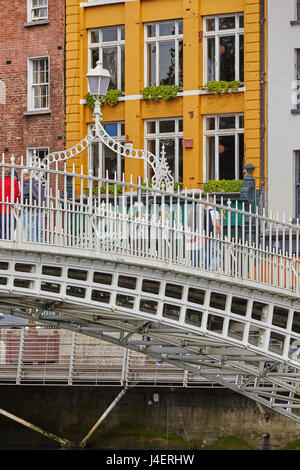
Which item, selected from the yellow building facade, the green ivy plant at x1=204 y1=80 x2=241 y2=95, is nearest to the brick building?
the yellow building facade

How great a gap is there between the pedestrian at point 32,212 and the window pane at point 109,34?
20.5 meters

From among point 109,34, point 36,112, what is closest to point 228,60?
point 109,34

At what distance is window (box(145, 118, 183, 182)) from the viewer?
146 feet

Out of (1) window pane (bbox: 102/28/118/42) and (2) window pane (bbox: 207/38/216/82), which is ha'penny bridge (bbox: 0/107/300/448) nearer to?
(2) window pane (bbox: 207/38/216/82)

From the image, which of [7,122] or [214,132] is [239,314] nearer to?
[214,132]

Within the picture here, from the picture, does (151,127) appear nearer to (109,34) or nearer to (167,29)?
(167,29)

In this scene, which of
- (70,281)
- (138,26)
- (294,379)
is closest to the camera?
(70,281)

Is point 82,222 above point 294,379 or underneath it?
above

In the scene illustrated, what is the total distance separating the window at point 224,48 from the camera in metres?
43.4

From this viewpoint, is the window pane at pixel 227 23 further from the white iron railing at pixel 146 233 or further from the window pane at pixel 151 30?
the white iron railing at pixel 146 233

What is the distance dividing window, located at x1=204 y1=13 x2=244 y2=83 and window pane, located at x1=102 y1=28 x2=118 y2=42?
3.15 m
